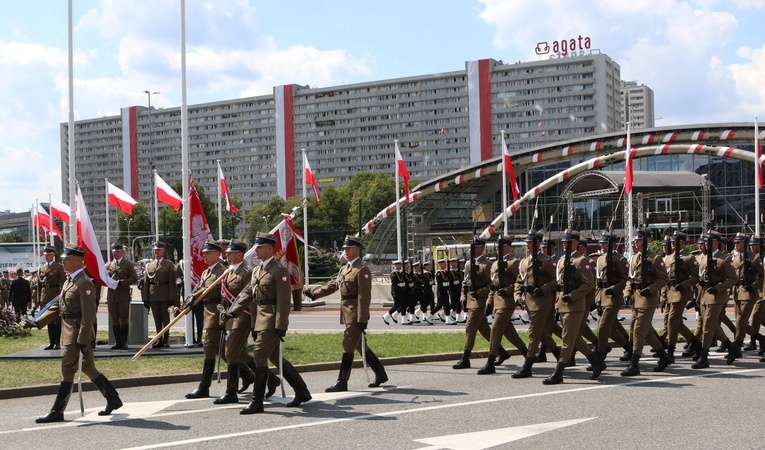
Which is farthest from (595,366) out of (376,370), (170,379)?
(170,379)

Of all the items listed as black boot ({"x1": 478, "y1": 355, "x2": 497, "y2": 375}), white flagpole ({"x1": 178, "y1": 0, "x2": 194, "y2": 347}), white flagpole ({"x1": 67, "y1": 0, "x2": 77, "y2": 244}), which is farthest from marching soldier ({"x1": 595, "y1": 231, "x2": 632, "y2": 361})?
white flagpole ({"x1": 67, "y1": 0, "x2": 77, "y2": 244})

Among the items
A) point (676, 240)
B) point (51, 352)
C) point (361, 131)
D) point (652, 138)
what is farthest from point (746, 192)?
point (361, 131)

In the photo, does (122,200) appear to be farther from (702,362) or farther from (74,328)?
(702,362)

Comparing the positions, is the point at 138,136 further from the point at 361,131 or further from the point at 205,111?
the point at 361,131

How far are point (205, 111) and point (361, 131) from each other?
33247 millimetres

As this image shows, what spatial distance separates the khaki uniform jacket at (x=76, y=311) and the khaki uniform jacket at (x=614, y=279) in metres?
6.98

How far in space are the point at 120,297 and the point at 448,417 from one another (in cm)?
886

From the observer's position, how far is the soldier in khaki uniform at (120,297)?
15.4 meters

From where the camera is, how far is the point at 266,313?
9.41 m

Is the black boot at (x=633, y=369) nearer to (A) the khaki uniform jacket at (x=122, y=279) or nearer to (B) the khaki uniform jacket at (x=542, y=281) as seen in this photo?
(B) the khaki uniform jacket at (x=542, y=281)

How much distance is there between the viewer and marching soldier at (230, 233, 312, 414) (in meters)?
9.24

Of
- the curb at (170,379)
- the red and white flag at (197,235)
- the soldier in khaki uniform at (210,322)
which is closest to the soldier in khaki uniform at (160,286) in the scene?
the red and white flag at (197,235)

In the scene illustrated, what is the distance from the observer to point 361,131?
14475 cm

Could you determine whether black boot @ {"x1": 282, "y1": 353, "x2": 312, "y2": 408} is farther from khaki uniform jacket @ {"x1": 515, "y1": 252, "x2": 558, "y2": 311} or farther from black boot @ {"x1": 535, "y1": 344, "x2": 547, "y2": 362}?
black boot @ {"x1": 535, "y1": 344, "x2": 547, "y2": 362}
